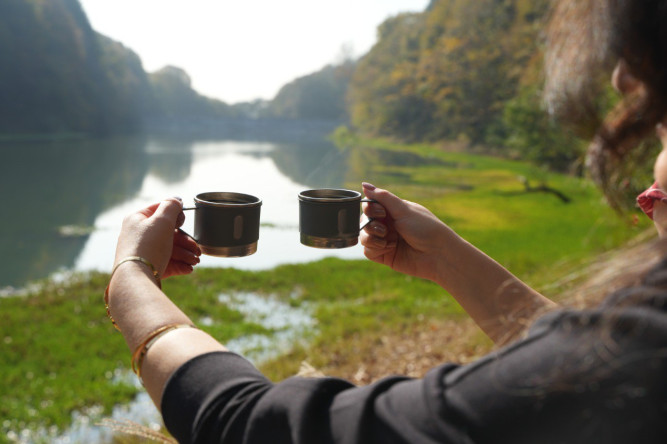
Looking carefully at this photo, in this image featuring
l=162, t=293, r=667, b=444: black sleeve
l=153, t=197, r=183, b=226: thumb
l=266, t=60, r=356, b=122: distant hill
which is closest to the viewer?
l=162, t=293, r=667, b=444: black sleeve

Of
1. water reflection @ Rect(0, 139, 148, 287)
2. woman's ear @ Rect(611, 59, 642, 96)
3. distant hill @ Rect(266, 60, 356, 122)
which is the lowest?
water reflection @ Rect(0, 139, 148, 287)

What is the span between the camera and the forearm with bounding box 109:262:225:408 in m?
0.80

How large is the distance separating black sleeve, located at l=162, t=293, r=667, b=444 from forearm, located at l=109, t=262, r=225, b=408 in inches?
4.2

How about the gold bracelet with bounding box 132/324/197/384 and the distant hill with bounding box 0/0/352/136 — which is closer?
the gold bracelet with bounding box 132/324/197/384

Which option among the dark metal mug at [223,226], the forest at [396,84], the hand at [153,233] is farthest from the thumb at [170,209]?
the forest at [396,84]

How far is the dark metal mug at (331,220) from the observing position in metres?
1.33

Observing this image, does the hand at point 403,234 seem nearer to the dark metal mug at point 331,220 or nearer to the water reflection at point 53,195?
the dark metal mug at point 331,220

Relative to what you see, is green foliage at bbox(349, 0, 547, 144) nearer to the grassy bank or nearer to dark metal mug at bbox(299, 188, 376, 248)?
the grassy bank

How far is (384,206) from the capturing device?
1.37 meters

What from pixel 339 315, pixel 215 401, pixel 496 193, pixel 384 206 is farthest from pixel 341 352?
pixel 496 193

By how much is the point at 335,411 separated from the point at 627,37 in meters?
0.53

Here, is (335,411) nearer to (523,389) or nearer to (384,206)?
(523,389)

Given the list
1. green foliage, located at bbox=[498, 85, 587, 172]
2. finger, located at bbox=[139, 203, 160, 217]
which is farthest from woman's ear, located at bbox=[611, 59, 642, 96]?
green foliage, located at bbox=[498, 85, 587, 172]

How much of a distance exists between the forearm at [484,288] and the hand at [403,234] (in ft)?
0.11
